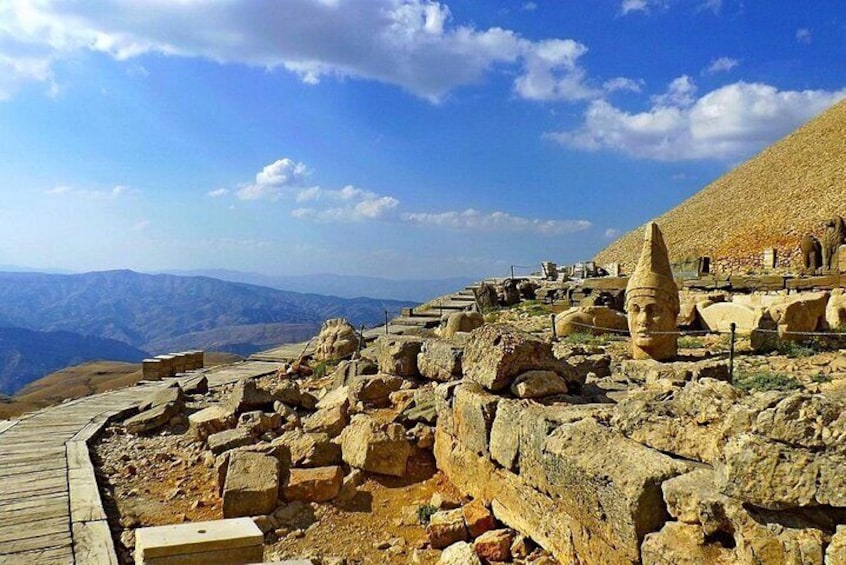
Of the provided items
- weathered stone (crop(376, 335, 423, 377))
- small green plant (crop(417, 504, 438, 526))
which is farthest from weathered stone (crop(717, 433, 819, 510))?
weathered stone (crop(376, 335, 423, 377))

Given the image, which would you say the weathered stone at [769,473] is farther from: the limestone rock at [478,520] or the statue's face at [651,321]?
the statue's face at [651,321]

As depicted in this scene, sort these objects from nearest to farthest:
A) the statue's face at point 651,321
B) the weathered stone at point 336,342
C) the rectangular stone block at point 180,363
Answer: the statue's face at point 651,321, the weathered stone at point 336,342, the rectangular stone block at point 180,363

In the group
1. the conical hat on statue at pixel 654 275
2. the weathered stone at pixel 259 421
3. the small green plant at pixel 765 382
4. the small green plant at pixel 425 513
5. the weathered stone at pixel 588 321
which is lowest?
the small green plant at pixel 425 513

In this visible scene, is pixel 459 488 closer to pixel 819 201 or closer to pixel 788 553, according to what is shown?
pixel 788 553

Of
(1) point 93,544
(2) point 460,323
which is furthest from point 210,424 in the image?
(2) point 460,323

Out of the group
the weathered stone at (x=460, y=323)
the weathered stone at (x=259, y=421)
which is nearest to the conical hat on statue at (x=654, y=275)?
the weathered stone at (x=460, y=323)

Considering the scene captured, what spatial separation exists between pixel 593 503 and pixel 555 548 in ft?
2.17

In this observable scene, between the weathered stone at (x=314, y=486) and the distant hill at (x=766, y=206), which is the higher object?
the distant hill at (x=766, y=206)

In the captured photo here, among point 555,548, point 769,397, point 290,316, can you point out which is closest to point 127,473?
point 555,548

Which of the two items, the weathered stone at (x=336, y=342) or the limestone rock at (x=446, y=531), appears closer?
the limestone rock at (x=446, y=531)

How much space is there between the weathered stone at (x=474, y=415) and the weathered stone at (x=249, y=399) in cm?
346

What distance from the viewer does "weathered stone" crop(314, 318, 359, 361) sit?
13.0 m

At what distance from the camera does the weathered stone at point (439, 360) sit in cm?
789

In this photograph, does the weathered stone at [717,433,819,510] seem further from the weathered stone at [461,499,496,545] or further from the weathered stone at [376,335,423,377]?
the weathered stone at [376,335,423,377]
